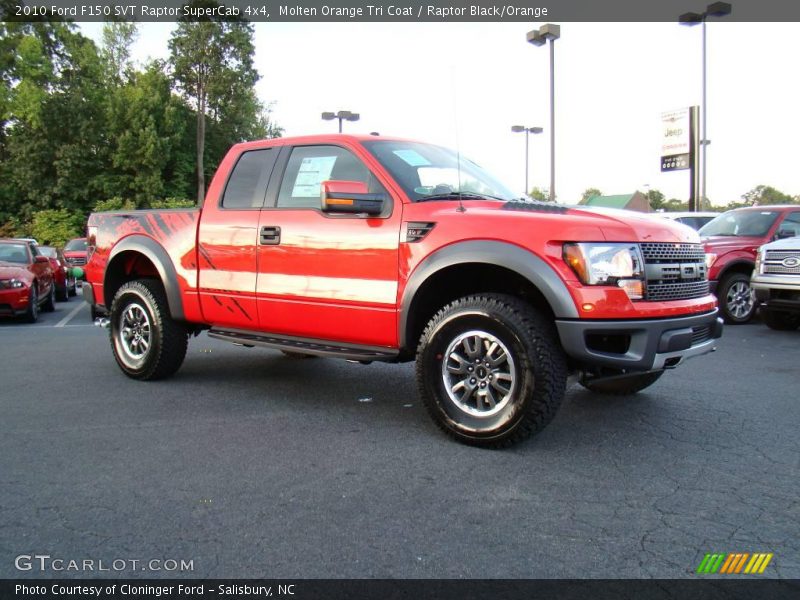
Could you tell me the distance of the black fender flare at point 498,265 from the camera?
12.8 feet

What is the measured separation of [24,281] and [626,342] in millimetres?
10633

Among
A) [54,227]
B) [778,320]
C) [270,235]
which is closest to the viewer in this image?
[270,235]

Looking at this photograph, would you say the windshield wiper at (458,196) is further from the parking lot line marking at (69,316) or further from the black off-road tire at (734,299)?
the parking lot line marking at (69,316)

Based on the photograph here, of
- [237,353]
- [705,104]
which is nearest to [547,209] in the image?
[237,353]

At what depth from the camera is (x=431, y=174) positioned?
4.90m

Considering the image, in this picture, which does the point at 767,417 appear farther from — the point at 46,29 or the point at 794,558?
the point at 46,29

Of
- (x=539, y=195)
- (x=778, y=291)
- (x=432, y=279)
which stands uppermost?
(x=539, y=195)

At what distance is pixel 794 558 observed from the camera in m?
2.73

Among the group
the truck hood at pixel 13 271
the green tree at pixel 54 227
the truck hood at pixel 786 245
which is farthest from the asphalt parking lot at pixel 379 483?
the green tree at pixel 54 227

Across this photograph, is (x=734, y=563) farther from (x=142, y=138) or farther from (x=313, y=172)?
(x=142, y=138)

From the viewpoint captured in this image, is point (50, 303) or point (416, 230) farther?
point (50, 303)

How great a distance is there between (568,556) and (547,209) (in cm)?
229

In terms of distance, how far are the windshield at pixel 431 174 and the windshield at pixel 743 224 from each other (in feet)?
23.6

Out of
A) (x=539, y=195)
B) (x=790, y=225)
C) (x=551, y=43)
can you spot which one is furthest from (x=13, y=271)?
(x=539, y=195)
